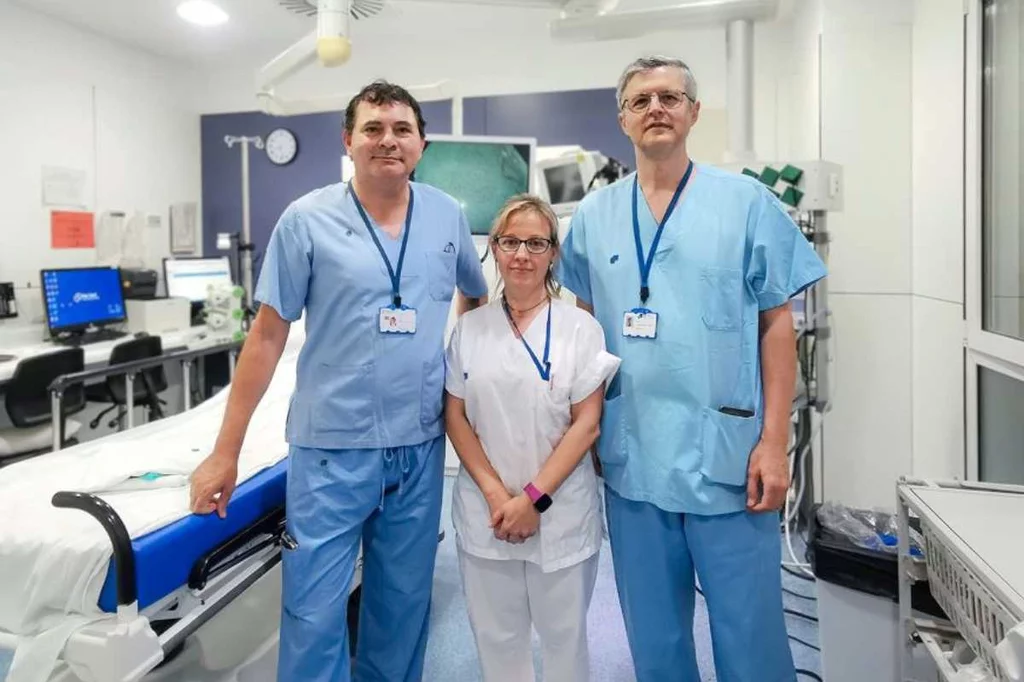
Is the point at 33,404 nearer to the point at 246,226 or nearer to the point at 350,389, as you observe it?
the point at 246,226

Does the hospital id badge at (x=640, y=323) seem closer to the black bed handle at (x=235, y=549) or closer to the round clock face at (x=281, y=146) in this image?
the black bed handle at (x=235, y=549)

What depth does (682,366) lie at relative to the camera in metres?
1.38

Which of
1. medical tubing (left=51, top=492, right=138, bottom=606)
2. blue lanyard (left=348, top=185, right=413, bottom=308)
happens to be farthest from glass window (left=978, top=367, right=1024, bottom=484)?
medical tubing (left=51, top=492, right=138, bottom=606)

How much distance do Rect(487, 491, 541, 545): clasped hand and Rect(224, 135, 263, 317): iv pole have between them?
4033 millimetres

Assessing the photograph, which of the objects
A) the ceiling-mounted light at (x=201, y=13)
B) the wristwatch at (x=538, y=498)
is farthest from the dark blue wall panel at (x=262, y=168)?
the wristwatch at (x=538, y=498)

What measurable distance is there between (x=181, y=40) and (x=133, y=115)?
664mm

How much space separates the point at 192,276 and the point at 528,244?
4343mm

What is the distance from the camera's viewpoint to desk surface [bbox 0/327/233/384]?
11.0 feet

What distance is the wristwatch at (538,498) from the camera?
1359mm

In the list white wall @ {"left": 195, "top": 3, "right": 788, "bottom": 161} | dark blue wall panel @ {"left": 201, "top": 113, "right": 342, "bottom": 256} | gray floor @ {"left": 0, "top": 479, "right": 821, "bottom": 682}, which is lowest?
gray floor @ {"left": 0, "top": 479, "right": 821, "bottom": 682}

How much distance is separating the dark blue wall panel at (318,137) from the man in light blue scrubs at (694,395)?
314 centimetres

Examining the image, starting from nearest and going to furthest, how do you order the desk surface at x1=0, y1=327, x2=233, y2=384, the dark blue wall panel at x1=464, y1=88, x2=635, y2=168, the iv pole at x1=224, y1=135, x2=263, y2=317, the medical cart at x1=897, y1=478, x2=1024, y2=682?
1. the medical cart at x1=897, y1=478, x2=1024, y2=682
2. the desk surface at x1=0, y1=327, x2=233, y2=384
3. the dark blue wall panel at x1=464, y1=88, x2=635, y2=168
4. the iv pole at x1=224, y1=135, x2=263, y2=317

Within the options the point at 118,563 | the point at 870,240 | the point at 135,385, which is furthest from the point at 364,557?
the point at 135,385

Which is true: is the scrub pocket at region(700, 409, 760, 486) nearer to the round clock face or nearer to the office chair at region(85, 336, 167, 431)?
the office chair at region(85, 336, 167, 431)
